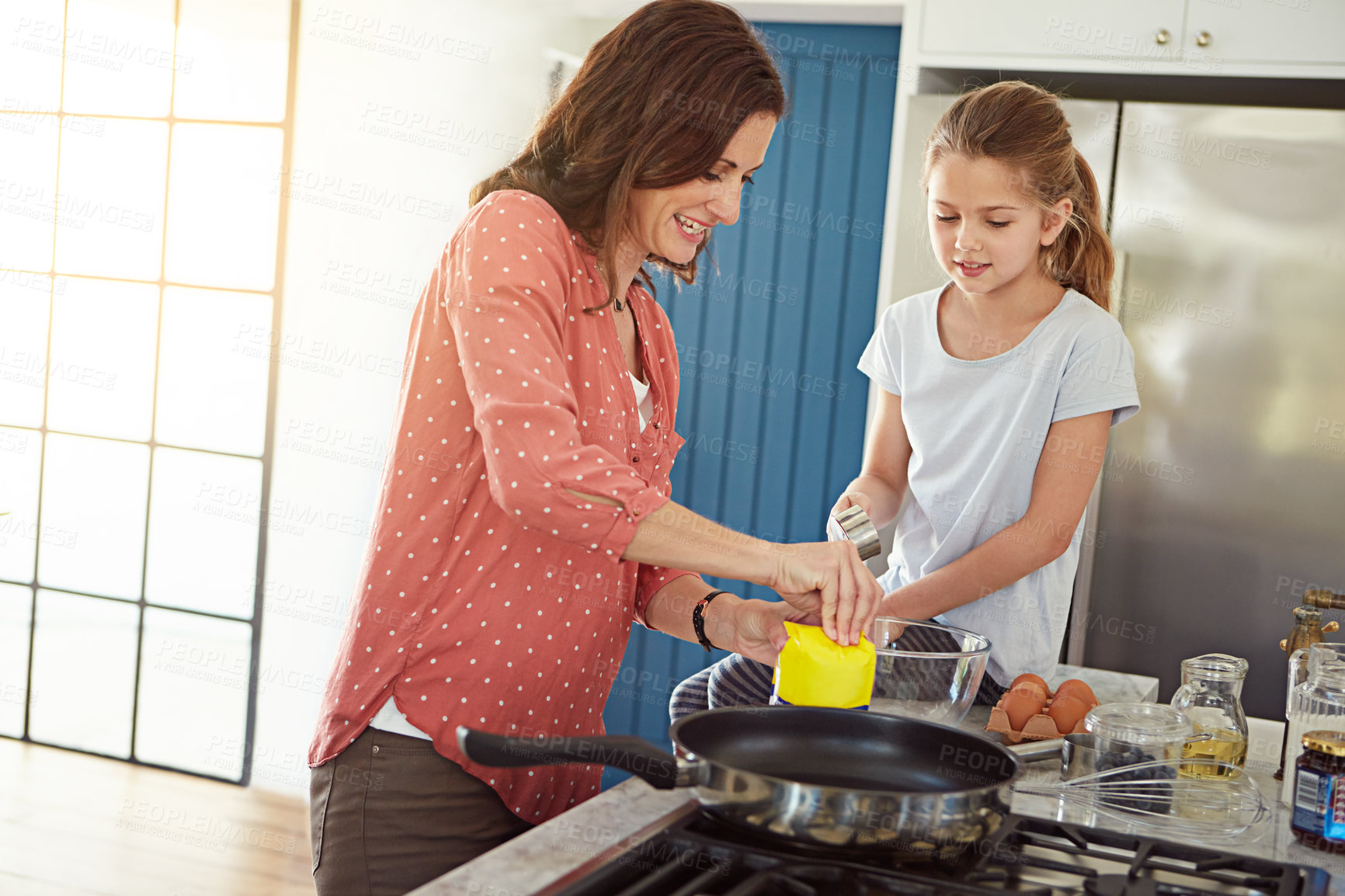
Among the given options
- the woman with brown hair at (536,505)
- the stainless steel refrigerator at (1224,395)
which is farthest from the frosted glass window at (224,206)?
the woman with brown hair at (536,505)

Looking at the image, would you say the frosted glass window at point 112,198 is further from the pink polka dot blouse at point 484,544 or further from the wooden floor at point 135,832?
the pink polka dot blouse at point 484,544

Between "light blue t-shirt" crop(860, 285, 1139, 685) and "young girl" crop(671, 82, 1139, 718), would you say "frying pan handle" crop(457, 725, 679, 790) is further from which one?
"light blue t-shirt" crop(860, 285, 1139, 685)

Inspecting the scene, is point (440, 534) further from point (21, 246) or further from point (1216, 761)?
point (21, 246)

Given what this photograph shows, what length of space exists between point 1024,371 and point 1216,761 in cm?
67

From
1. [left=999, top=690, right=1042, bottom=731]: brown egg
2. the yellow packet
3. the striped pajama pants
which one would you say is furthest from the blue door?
the yellow packet

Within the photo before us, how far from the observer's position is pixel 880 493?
1.76 m

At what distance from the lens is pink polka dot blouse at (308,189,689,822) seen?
1.06 m

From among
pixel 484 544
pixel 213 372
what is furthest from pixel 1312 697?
pixel 213 372

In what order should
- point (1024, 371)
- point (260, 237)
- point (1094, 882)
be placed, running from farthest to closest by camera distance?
point (260, 237) < point (1024, 371) < point (1094, 882)

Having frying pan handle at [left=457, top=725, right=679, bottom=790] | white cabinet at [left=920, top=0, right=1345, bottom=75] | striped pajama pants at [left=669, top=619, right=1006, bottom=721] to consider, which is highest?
white cabinet at [left=920, top=0, right=1345, bottom=75]

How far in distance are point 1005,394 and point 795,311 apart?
5.45ft

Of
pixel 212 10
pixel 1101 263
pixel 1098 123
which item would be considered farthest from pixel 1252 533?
pixel 212 10

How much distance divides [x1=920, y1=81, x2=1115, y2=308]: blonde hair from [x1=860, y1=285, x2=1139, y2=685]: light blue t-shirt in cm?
6

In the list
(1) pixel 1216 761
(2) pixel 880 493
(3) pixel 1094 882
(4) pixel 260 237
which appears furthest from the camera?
(4) pixel 260 237
